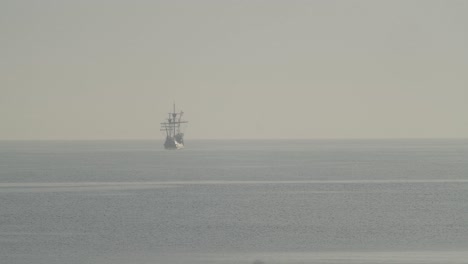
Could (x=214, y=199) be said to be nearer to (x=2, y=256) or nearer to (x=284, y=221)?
(x=284, y=221)

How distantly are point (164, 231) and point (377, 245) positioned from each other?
50.8 ft

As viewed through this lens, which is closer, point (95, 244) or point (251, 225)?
point (95, 244)

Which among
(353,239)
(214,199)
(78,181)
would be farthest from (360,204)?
(78,181)

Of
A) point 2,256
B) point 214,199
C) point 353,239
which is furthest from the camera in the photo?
point 214,199

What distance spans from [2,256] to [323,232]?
21790mm

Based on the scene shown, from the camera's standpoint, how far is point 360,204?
76375 millimetres

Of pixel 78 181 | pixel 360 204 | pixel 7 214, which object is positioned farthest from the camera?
pixel 78 181

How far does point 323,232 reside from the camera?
54.7 m

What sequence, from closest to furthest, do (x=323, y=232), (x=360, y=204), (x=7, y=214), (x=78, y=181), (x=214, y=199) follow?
1. (x=323, y=232)
2. (x=7, y=214)
3. (x=360, y=204)
4. (x=214, y=199)
5. (x=78, y=181)

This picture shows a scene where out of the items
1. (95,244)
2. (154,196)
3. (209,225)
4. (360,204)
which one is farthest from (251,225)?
(154,196)

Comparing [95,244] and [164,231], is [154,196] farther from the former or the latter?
[95,244]

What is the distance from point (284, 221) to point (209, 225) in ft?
20.3

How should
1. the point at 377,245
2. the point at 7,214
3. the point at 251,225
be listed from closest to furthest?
the point at 377,245 < the point at 251,225 < the point at 7,214

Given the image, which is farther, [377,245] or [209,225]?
[209,225]
